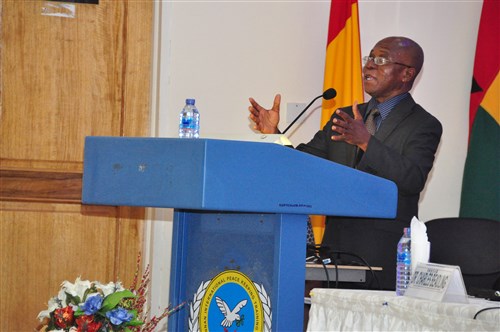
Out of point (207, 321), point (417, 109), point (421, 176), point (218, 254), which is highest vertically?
point (417, 109)

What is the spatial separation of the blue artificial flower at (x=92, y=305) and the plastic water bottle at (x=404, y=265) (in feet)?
3.31

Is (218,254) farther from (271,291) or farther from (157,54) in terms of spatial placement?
(157,54)

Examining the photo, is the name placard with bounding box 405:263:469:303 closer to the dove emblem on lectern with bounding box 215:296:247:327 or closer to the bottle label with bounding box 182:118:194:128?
the dove emblem on lectern with bounding box 215:296:247:327

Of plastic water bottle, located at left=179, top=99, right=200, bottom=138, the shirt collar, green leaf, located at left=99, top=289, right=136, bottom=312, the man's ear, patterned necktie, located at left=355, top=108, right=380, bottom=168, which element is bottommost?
green leaf, located at left=99, top=289, right=136, bottom=312

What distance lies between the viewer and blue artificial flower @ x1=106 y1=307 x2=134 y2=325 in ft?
6.40

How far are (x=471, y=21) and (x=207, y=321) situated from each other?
3471 millimetres

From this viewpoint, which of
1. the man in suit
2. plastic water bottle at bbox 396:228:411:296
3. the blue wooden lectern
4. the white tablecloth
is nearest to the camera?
the blue wooden lectern

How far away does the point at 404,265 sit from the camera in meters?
2.74

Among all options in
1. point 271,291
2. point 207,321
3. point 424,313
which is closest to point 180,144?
point 271,291

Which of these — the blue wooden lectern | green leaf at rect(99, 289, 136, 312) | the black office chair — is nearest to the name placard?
the blue wooden lectern

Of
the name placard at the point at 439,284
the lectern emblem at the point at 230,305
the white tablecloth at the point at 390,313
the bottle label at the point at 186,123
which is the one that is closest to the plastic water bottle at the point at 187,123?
the bottle label at the point at 186,123

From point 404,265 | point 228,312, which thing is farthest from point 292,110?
point 228,312

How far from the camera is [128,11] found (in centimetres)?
477

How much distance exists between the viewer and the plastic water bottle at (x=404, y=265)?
2.67 m
